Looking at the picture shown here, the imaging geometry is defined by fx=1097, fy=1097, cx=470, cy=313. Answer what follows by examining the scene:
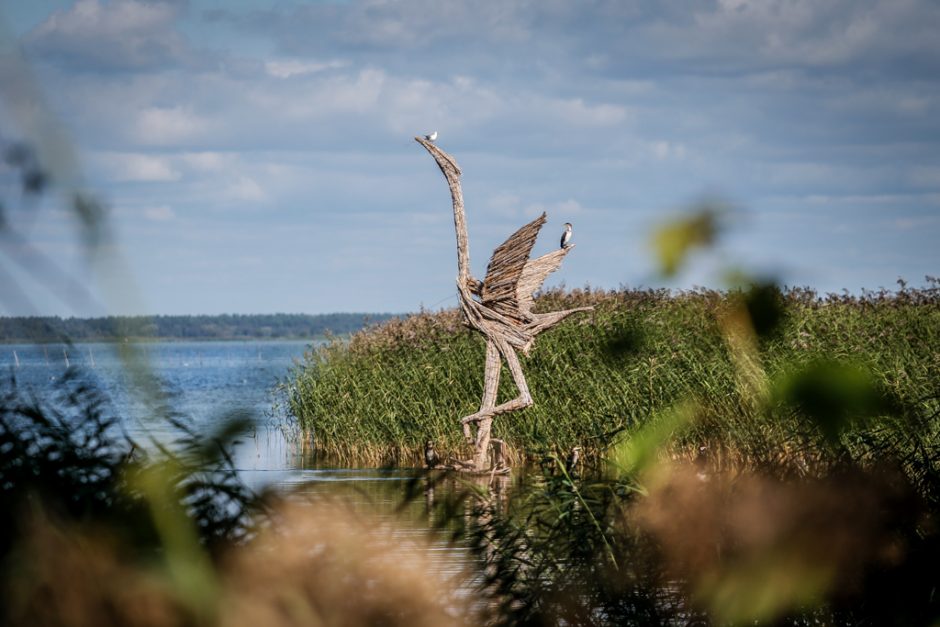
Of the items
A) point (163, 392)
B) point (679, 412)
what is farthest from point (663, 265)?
point (679, 412)

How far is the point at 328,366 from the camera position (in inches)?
733

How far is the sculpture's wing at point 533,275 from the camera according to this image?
12.4 metres

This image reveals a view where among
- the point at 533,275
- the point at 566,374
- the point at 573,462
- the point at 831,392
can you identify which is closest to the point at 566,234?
the point at 533,275

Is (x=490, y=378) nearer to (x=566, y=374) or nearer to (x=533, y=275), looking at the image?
(x=533, y=275)

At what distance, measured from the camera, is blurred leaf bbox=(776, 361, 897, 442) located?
3.27 feet

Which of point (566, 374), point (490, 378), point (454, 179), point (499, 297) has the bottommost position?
point (566, 374)

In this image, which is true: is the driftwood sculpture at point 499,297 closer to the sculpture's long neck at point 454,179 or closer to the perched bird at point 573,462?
the sculpture's long neck at point 454,179

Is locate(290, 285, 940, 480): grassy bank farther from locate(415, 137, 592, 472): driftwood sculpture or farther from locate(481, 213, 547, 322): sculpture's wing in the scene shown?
locate(481, 213, 547, 322): sculpture's wing

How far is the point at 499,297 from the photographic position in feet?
40.8

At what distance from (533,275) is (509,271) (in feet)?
1.49

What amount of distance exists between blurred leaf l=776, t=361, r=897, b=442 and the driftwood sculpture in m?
10.9

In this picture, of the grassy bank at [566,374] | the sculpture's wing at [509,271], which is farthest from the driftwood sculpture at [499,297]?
the grassy bank at [566,374]

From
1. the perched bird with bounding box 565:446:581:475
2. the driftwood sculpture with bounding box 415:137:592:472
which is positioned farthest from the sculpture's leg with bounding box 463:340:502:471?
the perched bird with bounding box 565:446:581:475

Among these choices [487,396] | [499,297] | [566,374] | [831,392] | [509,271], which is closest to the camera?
[831,392]
